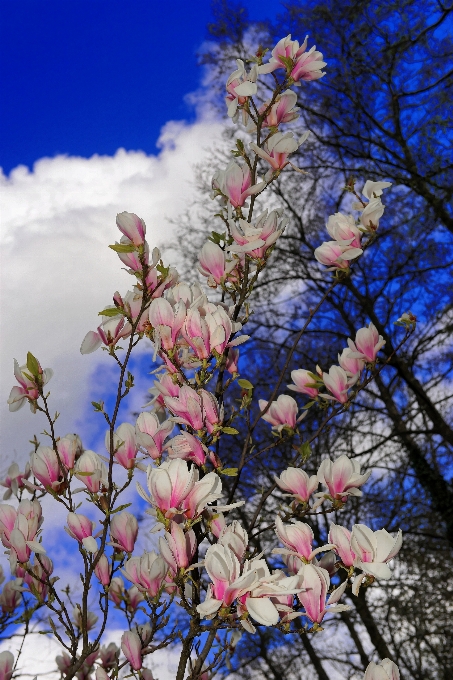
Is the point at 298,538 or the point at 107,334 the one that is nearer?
the point at 298,538

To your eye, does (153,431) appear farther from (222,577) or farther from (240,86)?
(240,86)

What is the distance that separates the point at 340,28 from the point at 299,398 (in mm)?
3973

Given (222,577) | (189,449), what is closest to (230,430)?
(189,449)

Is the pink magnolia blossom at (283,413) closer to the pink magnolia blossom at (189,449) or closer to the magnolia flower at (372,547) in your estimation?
the pink magnolia blossom at (189,449)

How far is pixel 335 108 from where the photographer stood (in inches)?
259

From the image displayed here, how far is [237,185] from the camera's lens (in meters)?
1.65

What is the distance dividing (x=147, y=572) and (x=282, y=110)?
4.65 feet

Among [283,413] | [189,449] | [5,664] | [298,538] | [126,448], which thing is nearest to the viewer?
[298,538]

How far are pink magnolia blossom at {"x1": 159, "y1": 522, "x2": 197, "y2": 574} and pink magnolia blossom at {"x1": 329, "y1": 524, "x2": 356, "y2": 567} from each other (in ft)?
1.04

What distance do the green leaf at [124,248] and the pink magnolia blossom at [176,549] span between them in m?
0.69

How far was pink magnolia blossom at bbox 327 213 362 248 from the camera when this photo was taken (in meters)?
1.79

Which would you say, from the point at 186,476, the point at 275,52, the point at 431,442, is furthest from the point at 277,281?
the point at 186,476

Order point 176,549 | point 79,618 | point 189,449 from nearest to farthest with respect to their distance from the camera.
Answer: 1. point 176,549
2. point 189,449
3. point 79,618

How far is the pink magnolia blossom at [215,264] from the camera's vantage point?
5.48 ft
